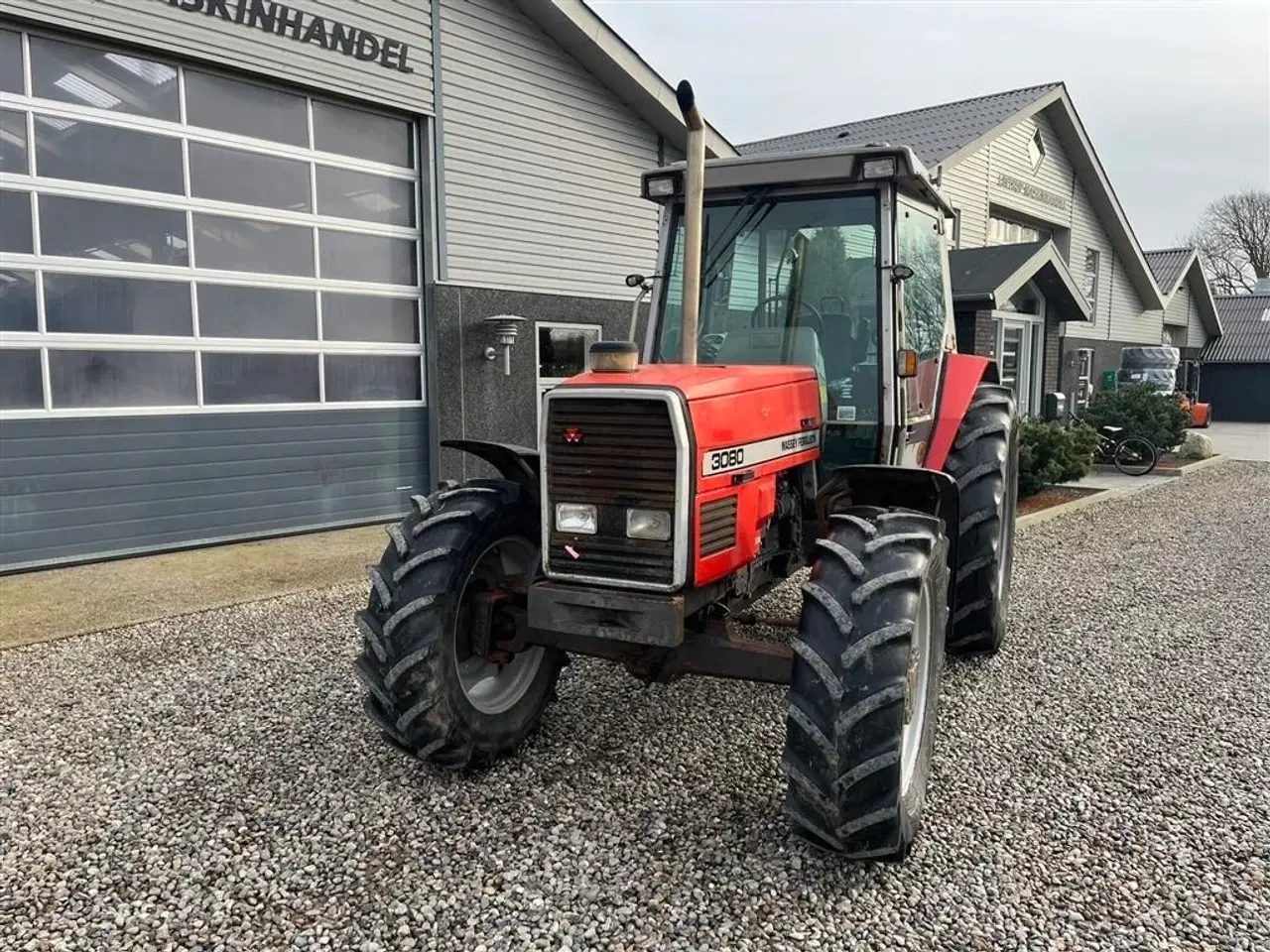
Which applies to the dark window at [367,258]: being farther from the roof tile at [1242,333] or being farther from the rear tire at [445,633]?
the roof tile at [1242,333]

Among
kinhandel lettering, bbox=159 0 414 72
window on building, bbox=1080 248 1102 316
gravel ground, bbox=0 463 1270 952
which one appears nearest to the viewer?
gravel ground, bbox=0 463 1270 952

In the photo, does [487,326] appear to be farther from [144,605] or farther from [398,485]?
[144,605]

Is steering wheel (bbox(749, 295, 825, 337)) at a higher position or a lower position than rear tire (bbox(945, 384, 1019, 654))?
higher

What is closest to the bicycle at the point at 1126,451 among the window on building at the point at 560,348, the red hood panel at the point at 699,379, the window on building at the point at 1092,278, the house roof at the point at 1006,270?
the house roof at the point at 1006,270

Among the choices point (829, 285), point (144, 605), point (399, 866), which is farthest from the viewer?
point (144, 605)

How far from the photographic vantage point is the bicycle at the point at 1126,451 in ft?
43.9

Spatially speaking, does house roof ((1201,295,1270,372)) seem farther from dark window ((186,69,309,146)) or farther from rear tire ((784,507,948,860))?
rear tire ((784,507,948,860))

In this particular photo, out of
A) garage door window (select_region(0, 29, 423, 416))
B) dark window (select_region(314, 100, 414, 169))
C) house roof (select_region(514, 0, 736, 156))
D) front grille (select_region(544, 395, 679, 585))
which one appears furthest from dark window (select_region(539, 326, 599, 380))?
front grille (select_region(544, 395, 679, 585))

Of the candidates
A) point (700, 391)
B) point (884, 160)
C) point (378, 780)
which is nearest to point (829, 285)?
point (884, 160)

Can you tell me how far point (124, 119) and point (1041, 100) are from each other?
16108 millimetres

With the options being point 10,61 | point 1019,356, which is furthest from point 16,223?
point 1019,356

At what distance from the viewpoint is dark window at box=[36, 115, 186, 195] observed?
6594mm

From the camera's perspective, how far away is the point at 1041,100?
17297 mm

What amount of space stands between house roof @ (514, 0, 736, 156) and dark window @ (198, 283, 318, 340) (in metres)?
3.72
